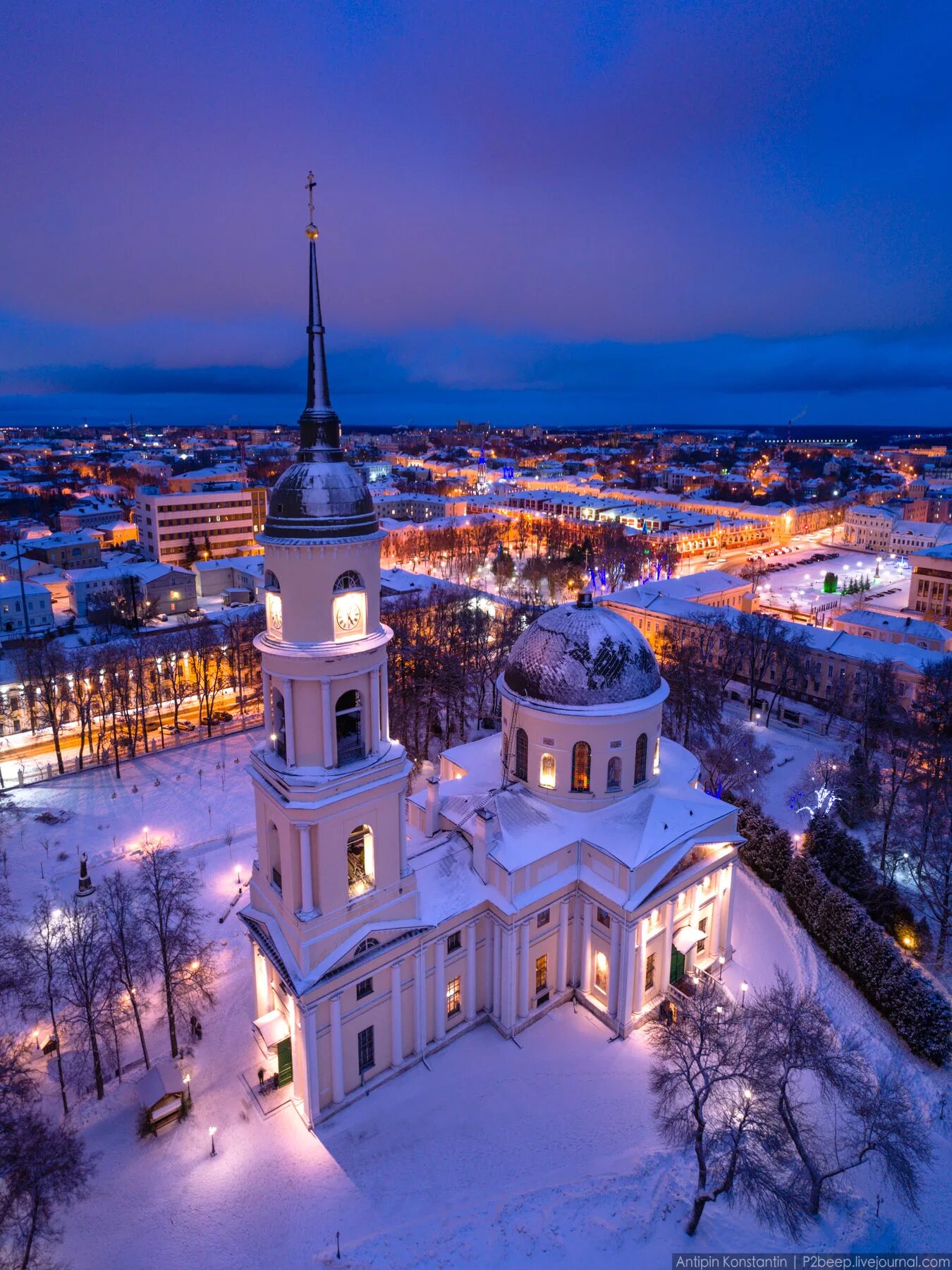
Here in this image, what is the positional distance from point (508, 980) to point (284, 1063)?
23.3 ft

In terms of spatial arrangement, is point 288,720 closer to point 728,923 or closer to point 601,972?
point 601,972

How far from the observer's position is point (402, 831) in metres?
20.8

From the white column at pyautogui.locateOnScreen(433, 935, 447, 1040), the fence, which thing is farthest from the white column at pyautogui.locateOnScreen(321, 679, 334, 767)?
the fence

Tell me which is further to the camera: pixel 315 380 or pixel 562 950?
pixel 562 950

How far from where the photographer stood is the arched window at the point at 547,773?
84.6 feet

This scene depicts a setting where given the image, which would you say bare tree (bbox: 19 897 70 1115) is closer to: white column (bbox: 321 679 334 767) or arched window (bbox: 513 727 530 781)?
white column (bbox: 321 679 334 767)

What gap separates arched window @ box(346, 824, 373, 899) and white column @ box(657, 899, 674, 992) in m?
10.1

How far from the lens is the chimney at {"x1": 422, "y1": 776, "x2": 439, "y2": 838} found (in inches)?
999

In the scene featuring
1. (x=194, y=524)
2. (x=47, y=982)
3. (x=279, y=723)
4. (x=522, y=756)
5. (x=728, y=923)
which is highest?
(x=279, y=723)

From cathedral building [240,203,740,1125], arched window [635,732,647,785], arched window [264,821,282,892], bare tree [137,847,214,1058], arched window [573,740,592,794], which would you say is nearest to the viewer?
cathedral building [240,203,740,1125]

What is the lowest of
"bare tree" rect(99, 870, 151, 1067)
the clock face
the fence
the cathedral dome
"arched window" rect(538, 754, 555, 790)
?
the fence

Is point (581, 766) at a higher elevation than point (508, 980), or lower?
higher

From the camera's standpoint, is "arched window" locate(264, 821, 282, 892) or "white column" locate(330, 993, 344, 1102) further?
"arched window" locate(264, 821, 282, 892)

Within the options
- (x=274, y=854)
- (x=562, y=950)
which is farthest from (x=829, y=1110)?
(x=274, y=854)
